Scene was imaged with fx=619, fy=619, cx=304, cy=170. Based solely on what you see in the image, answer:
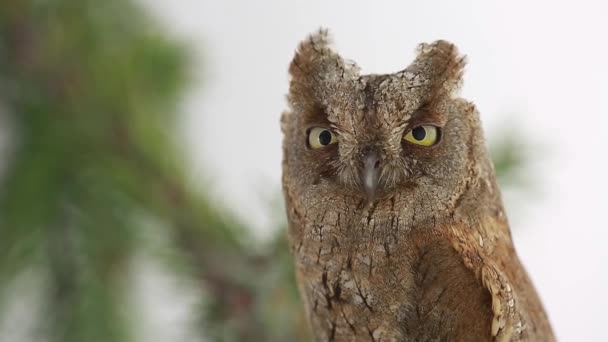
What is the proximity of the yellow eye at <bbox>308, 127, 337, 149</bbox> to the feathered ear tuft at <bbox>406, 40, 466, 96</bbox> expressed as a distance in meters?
0.13

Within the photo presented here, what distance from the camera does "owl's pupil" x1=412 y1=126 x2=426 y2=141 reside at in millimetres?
768

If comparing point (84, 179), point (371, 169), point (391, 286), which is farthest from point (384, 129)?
point (84, 179)

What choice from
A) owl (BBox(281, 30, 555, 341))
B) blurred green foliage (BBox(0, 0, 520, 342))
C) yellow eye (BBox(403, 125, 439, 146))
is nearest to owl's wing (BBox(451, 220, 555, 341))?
owl (BBox(281, 30, 555, 341))

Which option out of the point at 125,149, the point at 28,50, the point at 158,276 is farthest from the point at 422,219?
the point at 28,50

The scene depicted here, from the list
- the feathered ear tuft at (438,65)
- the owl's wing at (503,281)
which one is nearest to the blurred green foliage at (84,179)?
the owl's wing at (503,281)

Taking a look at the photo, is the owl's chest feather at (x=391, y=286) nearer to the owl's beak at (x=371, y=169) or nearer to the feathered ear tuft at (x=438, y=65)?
the owl's beak at (x=371, y=169)

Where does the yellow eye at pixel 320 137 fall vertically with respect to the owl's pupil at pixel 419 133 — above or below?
above

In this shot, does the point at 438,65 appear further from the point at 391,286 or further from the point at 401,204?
the point at 391,286

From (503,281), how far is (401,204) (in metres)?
0.16

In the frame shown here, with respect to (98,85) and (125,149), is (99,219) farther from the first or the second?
(98,85)

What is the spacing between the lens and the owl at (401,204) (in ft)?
2.45

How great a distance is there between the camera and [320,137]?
2.67 feet

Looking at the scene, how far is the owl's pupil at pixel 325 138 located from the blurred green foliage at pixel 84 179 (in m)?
0.60

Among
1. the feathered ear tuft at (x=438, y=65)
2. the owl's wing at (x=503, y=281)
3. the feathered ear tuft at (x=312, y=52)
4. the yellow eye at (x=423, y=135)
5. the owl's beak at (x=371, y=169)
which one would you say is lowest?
the owl's wing at (x=503, y=281)
